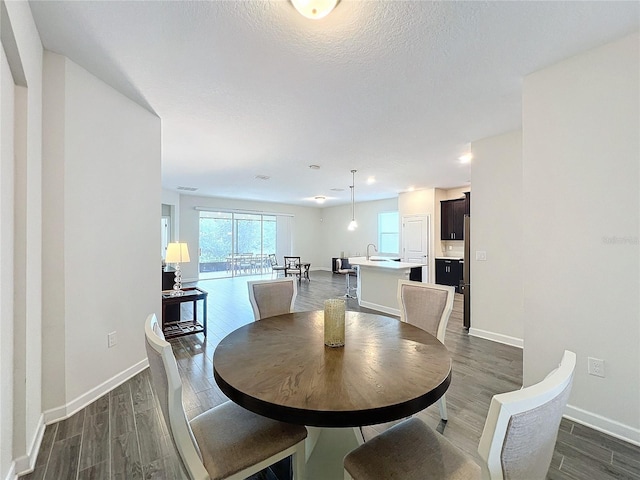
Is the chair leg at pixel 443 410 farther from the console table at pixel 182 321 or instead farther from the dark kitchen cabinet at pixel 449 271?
the dark kitchen cabinet at pixel 449 271

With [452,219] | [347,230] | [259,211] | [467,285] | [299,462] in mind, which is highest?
[259,211]

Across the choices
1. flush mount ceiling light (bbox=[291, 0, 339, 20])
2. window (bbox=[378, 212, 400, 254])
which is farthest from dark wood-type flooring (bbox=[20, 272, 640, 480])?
window (bbox=[378, 212, 400, 254])

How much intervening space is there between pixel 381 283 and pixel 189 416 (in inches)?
145

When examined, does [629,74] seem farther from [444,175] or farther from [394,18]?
[444,175]

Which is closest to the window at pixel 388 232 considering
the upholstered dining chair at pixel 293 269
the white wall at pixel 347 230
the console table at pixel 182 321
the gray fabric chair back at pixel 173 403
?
the white wall at pixel 347 230

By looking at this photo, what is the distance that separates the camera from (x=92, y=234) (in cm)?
231

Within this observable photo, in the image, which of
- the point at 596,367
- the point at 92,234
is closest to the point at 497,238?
the point at 596,367

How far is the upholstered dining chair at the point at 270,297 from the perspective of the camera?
93.9 inches

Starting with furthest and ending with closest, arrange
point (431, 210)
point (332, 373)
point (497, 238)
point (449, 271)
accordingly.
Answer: point (431, 210) → point (449, 271) → point (497, 238) → point (332, 373)

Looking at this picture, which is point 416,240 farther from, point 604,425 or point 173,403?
point 173,403

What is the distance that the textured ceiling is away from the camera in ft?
5.37

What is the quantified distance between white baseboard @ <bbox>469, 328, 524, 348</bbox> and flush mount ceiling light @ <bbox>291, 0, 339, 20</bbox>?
390 cm

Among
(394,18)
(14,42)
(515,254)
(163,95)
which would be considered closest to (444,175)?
(515,254)

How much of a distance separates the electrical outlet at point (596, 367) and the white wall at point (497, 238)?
148cm
